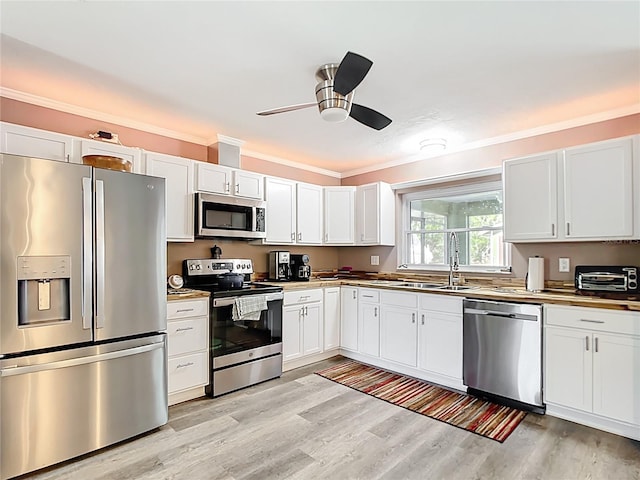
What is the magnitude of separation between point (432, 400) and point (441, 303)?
84 centimetres

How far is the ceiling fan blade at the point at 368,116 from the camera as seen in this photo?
2.38 m

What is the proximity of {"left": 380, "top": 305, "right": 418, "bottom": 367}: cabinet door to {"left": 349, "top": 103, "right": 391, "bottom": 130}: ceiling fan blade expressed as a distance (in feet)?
6.15

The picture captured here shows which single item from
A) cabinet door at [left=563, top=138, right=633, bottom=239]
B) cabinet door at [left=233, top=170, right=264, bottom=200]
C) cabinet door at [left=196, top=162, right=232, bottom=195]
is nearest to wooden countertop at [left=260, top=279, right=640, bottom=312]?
cabinet door at [left=563, top=138, right=633, bottom=239]

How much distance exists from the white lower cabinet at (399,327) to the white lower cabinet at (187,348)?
1.79 meters

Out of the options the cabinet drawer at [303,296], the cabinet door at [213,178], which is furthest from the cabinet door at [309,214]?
the cabinet door at [213,178]

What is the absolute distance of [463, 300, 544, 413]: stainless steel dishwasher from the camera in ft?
8.79

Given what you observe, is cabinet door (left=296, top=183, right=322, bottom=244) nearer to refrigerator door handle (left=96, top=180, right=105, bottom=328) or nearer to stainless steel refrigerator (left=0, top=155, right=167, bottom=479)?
stainless steel refrigerator (left=0, top=155, right=167, bottom=479)

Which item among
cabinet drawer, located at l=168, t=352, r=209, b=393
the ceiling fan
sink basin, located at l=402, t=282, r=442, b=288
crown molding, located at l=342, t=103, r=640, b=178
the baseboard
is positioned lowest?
the baseboard

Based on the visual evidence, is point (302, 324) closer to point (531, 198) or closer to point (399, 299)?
point (399, 299)

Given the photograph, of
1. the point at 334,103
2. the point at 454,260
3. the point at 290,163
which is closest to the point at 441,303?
the point at 454,260

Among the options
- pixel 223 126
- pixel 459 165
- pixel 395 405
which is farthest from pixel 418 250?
pixel 223 126

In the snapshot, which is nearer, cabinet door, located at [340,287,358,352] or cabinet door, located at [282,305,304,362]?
cabinet door, located at [282,305,304,362]

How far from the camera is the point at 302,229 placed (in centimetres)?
429

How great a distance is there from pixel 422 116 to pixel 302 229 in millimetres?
1906
